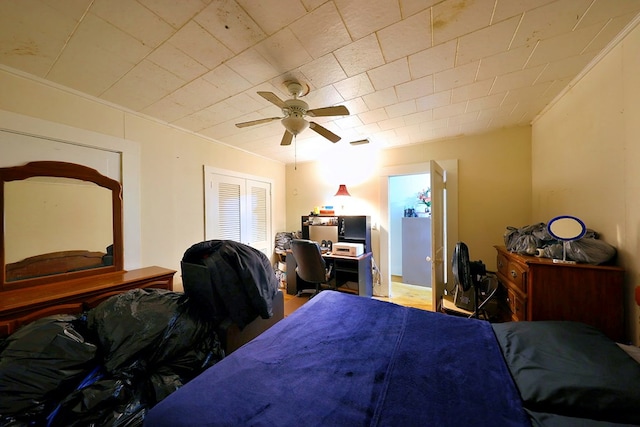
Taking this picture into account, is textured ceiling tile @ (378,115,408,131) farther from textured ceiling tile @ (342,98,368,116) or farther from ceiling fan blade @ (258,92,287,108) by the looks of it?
ceiling fan blade @ (258,92,287,108)

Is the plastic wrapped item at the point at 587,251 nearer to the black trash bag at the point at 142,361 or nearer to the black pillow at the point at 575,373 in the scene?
the black pillow at the point at 575,373

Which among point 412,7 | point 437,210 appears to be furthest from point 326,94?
point 437,210

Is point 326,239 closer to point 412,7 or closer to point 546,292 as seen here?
point 546,292

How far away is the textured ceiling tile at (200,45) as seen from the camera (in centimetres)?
132

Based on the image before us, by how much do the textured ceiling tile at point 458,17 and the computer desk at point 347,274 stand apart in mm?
2538

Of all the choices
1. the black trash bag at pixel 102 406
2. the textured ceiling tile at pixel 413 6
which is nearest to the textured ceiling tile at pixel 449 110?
the textured ceiling tile at pixel 413 6

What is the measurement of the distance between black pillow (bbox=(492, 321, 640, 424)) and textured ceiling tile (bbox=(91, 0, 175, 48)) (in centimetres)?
250

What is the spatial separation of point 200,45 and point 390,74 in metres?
1.37

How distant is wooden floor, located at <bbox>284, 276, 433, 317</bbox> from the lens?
322 cm

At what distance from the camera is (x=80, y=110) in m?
1.97

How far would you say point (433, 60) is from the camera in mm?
1570

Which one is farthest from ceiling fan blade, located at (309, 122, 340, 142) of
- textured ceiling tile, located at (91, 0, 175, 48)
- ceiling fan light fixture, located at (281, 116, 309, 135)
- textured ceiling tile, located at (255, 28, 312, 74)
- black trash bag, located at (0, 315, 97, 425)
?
black trash bag, located at (0, 315, 97, 425)

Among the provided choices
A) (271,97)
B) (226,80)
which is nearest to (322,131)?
(271,97)

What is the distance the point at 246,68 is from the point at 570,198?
3.01 m
